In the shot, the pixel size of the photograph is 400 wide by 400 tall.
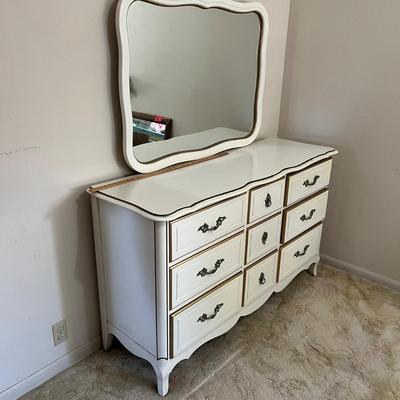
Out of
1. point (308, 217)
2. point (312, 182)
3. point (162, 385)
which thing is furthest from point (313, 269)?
point (162, 385)

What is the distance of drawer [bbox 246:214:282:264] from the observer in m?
1.92

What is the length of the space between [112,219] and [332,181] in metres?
1.58

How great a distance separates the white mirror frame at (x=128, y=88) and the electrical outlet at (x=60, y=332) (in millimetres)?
763

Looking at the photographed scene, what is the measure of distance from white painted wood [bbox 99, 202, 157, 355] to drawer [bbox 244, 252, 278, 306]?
0.55m

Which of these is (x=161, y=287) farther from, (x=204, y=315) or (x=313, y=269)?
(x=313, y=269)

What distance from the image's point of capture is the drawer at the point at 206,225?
4.96ft

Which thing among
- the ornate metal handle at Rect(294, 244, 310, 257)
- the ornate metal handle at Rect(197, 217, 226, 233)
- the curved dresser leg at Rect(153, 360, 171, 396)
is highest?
the ornate metal handle at Rect(197, 217, 226, 233)

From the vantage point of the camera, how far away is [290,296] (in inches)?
95.6

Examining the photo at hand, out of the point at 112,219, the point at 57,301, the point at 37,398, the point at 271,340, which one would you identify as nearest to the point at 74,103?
the point at 112,219

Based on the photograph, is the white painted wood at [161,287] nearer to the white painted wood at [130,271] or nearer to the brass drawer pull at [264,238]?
the white painted wood at [130,271]

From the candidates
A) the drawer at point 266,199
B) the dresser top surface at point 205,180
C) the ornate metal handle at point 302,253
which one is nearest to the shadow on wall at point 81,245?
the dresser top surface at point 205,180

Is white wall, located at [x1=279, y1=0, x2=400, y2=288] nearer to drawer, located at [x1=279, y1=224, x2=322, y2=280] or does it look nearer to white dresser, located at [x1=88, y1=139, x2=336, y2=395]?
drawer, located at [x1=279, y1=224, x2=322, y2=280]

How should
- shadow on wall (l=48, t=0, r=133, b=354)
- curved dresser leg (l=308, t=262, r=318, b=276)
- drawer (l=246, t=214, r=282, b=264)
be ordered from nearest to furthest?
1. shadow on wall (l=48, t=0, r=133, b=354)
2. drawer (l=246, t=214, r=282, b=264)
3. curved dresser leg (l=308, t=262, r=318, b=276)

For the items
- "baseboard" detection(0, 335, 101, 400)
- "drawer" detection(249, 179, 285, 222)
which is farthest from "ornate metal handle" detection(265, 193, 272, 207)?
"baseboard" detection(0, 335, 101, 400)
